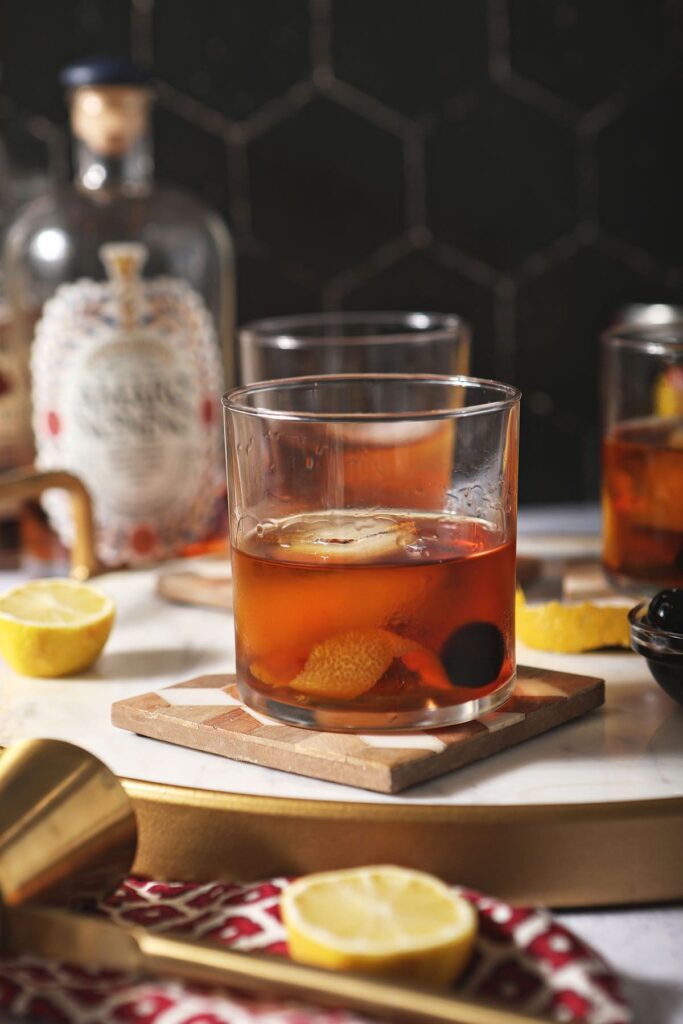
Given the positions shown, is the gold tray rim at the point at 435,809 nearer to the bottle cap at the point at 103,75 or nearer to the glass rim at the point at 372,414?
the glass rim at the point at 372,414

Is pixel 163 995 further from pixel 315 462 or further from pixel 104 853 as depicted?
pixel 315 462

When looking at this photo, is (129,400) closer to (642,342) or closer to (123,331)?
(123,331)

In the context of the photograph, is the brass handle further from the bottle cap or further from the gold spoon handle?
the gold spoon handle

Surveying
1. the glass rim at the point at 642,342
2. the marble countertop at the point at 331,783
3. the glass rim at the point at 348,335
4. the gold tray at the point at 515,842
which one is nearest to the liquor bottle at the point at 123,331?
the glass rim at the point at 348,335

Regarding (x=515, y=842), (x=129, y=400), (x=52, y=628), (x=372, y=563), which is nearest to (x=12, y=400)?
(x=129, y=400)

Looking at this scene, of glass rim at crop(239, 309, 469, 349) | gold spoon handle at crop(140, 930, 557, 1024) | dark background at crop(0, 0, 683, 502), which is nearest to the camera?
gold spoon handle at crop(140, 930, 557, 1024)

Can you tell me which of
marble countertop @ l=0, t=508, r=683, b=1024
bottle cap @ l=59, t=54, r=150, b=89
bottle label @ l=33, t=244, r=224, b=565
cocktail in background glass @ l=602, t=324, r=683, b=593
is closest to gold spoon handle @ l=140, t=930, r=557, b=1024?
marble countertop @ l=0, t=508, r=683, b=1024

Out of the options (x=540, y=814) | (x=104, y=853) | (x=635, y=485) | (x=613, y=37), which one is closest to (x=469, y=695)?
(x=540, y=814)
